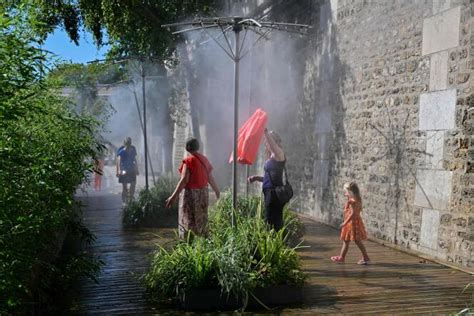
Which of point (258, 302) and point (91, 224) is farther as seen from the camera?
point (91, 224)

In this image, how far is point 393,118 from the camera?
7508 millimetres

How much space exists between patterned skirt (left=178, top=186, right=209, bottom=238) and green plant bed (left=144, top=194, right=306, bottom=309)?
3.41 ft

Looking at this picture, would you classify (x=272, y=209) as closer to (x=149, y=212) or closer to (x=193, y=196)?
(x=193, y=196)

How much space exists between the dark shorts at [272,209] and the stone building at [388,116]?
1.92m

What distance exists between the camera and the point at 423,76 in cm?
687

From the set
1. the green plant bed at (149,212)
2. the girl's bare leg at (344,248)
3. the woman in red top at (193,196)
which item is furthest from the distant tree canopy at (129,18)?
the girl's bare leg at (344,248)

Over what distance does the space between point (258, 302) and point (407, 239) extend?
334 centimetres

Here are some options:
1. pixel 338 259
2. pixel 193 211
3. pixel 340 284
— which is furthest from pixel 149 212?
pixel 340 284

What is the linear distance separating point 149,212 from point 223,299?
15.8 feet

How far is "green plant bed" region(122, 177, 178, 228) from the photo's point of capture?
29.9ft

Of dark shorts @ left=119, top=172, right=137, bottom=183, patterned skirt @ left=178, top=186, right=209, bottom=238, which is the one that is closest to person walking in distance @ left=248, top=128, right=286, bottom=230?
patterned skirt @ left=178, top=186, right=209, bottom=238

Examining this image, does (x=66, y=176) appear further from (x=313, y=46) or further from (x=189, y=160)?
(x=313, y=46)

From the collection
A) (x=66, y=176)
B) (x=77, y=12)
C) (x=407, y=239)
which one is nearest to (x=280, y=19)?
(x=77, y=12)

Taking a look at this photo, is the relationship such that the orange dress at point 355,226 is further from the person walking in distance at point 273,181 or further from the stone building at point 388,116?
the stone building at point 388,116
